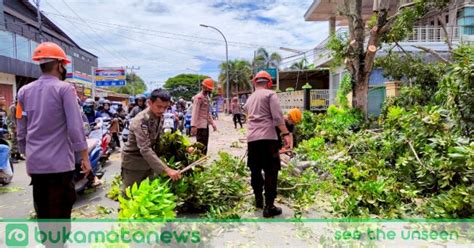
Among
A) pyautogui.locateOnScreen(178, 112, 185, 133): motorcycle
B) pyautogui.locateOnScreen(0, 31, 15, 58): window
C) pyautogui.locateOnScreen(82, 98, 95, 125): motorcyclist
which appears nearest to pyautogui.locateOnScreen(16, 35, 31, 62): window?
pyautogui.locateOnScreen(0, 31, 15, 58): window

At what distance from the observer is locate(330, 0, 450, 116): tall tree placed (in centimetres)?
1038

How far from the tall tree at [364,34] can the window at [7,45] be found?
1773 cm

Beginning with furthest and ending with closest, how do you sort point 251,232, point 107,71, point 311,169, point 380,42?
point 107,71, point 380,42, point 311,169, point 251,232

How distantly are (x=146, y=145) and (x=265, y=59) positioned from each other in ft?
157

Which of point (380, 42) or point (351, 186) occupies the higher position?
point (380, 42)

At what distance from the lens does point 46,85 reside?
2967 millimetres

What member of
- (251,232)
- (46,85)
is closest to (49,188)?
(46,85)

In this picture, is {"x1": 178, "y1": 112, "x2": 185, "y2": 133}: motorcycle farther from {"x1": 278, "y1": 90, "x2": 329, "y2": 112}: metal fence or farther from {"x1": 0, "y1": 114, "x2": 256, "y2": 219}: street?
{"x1": 0, "y1": 114, "x2": 256, "y2": 219}: street

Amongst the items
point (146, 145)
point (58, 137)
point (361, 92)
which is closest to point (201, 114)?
point (146, 145)

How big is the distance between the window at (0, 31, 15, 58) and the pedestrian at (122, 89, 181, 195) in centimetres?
1986

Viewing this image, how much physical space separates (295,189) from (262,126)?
1.42 meters

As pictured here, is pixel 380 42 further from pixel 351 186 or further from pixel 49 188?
pixel 49 188

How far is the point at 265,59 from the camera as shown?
5031 centimetres

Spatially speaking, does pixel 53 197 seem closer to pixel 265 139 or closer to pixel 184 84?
pixel 265 139
